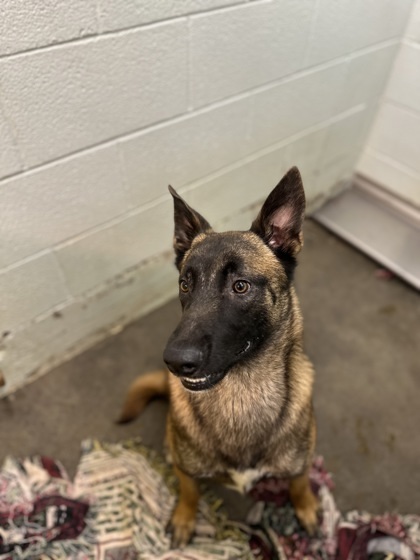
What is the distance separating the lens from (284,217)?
4.05 ft

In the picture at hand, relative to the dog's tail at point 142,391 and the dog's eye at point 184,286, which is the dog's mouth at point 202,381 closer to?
the dog's eye at point 184,286

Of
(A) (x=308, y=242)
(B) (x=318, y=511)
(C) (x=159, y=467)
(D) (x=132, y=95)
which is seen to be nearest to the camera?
(D) (x=132, y=95)

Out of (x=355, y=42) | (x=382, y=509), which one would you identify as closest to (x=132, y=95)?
(x=355, y=42)

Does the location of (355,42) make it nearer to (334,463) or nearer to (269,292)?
(269,292)

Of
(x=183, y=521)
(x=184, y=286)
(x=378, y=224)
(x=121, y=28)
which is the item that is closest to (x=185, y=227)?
(x=184, y=286)

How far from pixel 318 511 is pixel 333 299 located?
49.3 inches

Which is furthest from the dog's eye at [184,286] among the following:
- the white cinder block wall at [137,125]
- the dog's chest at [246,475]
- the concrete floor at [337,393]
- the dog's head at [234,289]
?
the concrete floor at [337,393]

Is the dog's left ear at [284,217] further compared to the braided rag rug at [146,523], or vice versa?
the braided rag rug at [146,523]

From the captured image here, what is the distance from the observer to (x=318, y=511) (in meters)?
1.75

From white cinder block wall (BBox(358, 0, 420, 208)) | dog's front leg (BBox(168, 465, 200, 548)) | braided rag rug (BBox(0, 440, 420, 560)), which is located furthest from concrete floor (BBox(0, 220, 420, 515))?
white cinder block wall (BBox(358, 0, 420, 208))

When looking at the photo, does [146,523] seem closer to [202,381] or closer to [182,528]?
[182,528]

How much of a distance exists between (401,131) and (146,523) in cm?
275

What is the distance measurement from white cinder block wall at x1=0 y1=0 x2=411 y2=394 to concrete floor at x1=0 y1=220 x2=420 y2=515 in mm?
164

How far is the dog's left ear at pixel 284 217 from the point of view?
1.16m
